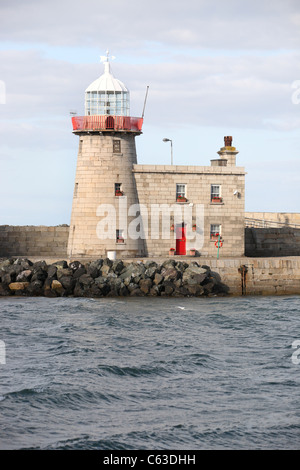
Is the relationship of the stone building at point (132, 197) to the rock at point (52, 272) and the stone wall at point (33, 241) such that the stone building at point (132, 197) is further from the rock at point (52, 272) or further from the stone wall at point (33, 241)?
the rock at point (52, 272)

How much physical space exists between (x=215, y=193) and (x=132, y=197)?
13.0ft

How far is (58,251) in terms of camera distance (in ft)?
124

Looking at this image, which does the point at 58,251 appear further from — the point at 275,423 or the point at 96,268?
the point at 275,423

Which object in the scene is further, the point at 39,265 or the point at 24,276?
the point at 39,265

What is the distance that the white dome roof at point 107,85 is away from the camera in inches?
1369

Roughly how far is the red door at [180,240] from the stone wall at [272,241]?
4821mm

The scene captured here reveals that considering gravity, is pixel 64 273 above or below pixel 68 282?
above

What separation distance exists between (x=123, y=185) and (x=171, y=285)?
5.91 metres

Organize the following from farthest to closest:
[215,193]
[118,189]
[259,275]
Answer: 1. [215,193]
2. [118,189]
3. [259,275]

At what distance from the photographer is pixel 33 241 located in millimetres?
37562

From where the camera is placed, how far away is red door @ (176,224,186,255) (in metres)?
35.5

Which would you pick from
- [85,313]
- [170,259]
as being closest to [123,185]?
[170,259]

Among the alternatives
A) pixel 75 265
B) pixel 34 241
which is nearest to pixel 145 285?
pixel 75 265

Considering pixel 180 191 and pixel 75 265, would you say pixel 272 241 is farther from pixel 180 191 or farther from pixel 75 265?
pixel 75 265
